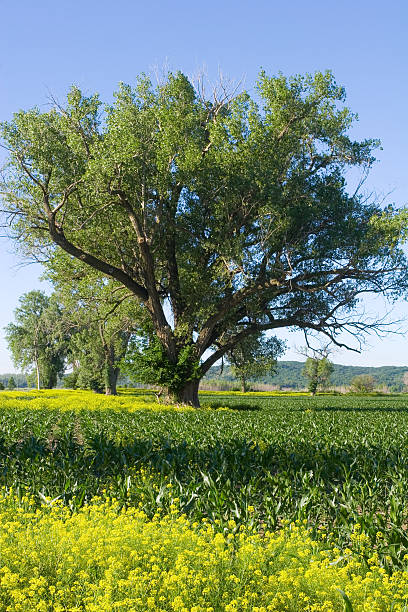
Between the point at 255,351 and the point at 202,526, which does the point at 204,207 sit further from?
the point at 202,526

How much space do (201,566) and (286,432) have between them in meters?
9.26

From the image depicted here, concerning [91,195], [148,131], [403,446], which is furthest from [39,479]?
[148,131]

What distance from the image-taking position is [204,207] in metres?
26.9

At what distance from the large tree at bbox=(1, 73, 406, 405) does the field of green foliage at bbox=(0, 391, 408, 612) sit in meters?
13.7

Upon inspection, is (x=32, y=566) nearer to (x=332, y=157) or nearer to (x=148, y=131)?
(x=148, y=131)

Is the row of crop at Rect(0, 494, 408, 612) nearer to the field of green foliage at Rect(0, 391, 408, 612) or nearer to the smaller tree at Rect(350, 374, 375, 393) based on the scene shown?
the field of green foliage at Rect(0, 391, 408, 612)

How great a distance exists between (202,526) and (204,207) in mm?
21625

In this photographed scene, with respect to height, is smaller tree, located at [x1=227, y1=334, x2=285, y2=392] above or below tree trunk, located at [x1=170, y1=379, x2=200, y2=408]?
above

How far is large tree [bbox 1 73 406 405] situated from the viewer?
952 inches

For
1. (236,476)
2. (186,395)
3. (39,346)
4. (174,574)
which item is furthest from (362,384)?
(174,574)

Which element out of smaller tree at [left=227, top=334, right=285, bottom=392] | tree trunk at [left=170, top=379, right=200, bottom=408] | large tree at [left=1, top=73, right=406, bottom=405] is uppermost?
large tree at [left=1, top=73, right=406, bottom=405]

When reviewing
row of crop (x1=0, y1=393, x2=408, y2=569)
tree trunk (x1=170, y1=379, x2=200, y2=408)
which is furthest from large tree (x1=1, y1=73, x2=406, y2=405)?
row of crop (x1=0, y1=393, x2=408, y2=569)

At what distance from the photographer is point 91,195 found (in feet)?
76.9

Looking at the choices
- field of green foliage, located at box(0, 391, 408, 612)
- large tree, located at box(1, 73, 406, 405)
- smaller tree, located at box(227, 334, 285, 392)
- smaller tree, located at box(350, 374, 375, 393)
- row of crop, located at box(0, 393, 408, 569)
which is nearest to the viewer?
field of green foliage, located at box(0, 391, 408, 612)
